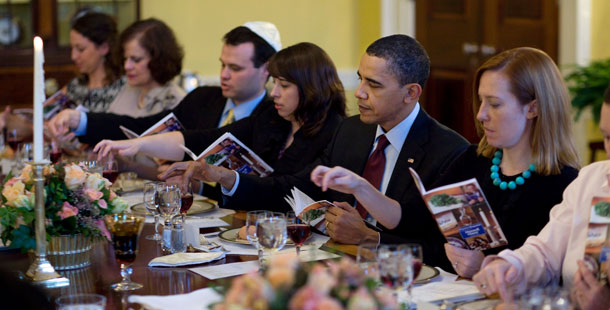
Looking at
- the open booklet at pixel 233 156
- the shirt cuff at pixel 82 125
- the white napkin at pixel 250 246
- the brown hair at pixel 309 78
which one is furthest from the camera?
the shirt cuff at pixel 82 125

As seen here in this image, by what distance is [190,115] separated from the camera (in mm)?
4281

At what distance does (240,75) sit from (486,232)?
6.66 feet

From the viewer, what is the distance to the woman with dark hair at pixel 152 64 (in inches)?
183

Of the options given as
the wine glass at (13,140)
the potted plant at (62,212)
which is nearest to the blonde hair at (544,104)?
the potted plant at (62,212)

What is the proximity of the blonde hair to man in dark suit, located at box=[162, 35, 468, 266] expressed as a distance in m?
0.45

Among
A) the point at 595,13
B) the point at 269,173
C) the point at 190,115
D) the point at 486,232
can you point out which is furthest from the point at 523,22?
the point at 486,232

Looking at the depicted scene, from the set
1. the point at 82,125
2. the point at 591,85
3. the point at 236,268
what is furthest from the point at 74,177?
the point at 591,85

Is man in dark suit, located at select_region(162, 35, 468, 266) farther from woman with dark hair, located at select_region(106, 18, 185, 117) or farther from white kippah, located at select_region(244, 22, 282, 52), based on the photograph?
woman with dark hair, located at select_region(106, 18, 185, 117)

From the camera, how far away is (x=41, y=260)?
215cm

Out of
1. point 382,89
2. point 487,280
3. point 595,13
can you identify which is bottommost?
point 487,280

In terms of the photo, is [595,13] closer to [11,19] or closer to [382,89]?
[382,89]

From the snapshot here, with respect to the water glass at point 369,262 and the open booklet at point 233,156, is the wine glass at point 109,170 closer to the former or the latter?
the open booklet at point 233,156

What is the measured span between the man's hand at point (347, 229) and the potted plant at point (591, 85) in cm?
331

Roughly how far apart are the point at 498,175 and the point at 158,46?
2.68 m
